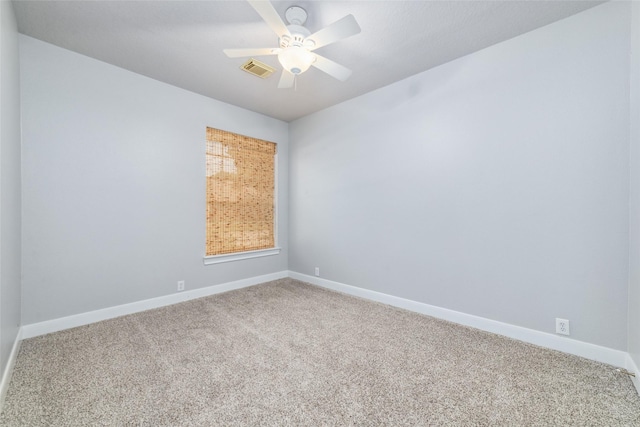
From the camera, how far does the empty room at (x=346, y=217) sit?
5.66 ft

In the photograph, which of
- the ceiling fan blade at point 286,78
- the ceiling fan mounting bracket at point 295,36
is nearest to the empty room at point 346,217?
the ceiling fan mounting bracket at point 295,36

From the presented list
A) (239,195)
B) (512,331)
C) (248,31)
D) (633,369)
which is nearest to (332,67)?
(248,31)

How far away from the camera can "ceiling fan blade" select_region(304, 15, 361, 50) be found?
1660 mm

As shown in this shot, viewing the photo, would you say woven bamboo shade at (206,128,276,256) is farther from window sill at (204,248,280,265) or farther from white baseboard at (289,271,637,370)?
white baseboard at (289,271,637,370)

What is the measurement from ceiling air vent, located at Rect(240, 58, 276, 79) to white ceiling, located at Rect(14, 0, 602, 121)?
0.24 feet

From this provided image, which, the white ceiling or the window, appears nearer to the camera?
the white ceiling

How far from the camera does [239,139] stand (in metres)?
3.97

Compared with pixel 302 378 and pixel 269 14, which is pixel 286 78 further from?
pixel 302 378

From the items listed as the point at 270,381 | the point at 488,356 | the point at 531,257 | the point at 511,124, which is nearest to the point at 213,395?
the point at 270,381

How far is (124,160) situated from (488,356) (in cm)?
382

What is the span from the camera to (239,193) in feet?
13.1

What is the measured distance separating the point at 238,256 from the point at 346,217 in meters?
1.62

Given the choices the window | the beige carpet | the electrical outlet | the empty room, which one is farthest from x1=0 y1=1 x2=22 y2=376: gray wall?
the electrical outlet

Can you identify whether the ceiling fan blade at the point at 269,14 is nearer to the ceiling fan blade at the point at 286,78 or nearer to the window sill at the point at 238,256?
the ceiling fan blade at the point at 286,78
